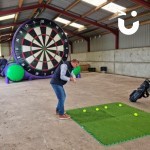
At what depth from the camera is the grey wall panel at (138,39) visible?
1058 cm

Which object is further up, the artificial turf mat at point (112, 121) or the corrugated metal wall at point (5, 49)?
the corrugated metal wall at point (5, 49)

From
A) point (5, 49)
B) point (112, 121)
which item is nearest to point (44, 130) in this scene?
point (112, 121)

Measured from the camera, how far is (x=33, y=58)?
32.4 feet

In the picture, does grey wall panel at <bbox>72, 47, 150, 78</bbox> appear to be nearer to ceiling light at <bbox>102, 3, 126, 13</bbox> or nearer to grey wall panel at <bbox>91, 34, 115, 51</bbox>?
grey wall panel at <bbox>91, 34, 115, 51</bbox>

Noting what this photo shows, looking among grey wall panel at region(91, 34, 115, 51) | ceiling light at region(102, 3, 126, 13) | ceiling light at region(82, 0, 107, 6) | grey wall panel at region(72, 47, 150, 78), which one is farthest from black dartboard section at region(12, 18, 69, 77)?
grey wall panel at region(91, 34, 115, 51)

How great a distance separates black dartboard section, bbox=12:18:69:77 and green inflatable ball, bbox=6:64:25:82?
1.02 feet

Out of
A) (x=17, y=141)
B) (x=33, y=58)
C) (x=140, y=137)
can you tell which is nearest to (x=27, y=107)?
(x=17, y=141)

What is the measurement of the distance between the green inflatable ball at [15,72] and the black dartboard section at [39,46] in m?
0.31

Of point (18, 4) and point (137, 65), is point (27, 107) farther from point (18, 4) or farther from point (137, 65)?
point (137, 65)

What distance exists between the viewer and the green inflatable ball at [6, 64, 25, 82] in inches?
366

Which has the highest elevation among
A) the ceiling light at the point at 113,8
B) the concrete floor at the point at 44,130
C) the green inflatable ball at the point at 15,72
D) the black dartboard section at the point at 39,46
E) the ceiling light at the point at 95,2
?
the ceiling light at the point at 95,2

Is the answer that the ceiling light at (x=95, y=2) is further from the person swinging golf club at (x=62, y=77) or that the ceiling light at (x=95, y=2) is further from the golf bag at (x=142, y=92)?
the person swinging golf club at (x=62, y=77)

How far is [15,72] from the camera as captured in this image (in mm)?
9383

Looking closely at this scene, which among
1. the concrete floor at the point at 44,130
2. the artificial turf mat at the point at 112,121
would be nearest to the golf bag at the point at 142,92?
the concrete floor at the point at 44,130
